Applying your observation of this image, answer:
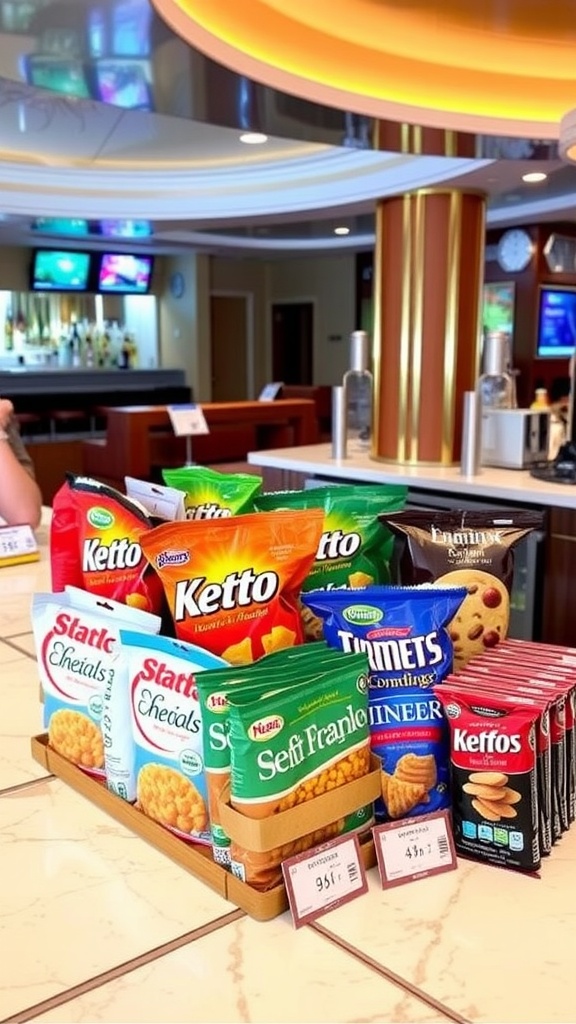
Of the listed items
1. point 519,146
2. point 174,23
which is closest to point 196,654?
point 174,23

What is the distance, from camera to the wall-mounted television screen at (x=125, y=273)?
11102mm

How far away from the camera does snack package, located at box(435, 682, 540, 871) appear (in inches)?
29.3

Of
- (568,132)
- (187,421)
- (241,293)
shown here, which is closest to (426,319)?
(568,132)

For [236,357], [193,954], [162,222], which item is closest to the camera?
[193,954]

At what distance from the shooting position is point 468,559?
0.94 meters

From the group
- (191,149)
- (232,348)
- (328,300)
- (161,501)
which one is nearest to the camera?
(161,501)

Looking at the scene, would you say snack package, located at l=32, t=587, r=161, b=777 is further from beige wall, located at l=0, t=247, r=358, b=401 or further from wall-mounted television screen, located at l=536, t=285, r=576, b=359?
beige wall, located at l=0, t=247, r=358, b=401

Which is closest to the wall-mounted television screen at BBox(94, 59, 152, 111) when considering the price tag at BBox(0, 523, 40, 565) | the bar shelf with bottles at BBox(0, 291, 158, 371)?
the price tag at BBox(0, 523, 40, 565)

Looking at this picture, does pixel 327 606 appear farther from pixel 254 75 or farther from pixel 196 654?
pixel 254 75

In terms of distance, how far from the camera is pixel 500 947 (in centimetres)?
69

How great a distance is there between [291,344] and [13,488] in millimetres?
11084

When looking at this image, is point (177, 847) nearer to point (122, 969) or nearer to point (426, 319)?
point (122, 969)

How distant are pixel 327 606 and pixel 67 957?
0.37 metres

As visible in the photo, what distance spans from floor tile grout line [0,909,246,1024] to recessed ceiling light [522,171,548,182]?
5.48 m
